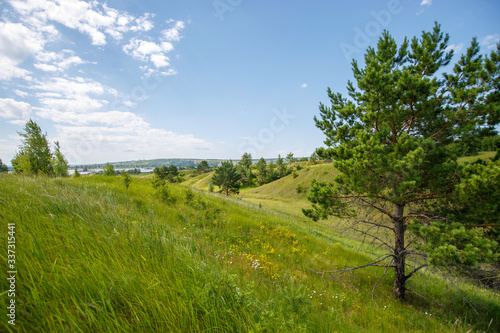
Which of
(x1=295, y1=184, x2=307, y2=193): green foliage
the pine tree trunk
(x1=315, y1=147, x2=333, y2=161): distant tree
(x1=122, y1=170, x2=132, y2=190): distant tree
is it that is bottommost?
(x1=295, y1=184, x2=307, y2=193): green foliage

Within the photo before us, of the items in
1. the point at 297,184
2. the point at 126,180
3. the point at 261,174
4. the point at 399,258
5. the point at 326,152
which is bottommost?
the point at 297,184

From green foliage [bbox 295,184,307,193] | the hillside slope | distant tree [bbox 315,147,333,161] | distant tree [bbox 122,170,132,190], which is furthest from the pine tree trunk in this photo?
green foliage [bbox 295,184,307,193]

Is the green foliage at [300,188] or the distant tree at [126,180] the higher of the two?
the distant tree at [126,180]

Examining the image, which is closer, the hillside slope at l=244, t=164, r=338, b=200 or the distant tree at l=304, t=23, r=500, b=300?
the distant tree at l=304, t=23, r=500, b=300

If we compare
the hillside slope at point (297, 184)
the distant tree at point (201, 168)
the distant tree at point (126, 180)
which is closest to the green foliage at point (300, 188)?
the hillside slope at point (297, 184)

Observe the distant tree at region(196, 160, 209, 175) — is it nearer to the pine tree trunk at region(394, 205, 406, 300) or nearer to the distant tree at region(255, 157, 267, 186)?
the distant tree at region(255, 157, 267, 186)

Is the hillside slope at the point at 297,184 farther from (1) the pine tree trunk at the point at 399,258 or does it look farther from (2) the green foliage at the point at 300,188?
(1) the pine tree trunk at the point at 399,258

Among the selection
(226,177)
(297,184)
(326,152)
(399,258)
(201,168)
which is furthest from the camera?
(201,168)

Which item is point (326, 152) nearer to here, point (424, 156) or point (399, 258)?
point (424, 156)

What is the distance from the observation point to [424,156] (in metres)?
5.15

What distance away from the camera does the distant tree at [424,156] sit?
491 cm

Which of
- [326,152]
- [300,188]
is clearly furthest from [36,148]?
[300,188]

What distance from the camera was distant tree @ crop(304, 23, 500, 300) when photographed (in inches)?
193

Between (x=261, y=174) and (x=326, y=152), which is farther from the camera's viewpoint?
(x=261, y=174)
